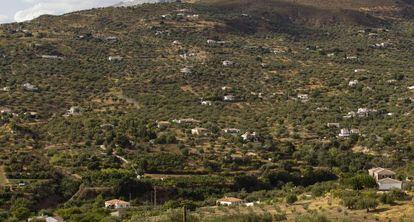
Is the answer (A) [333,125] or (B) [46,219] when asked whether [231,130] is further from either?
(B) [46,219]

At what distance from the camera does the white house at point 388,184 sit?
3591 centimetres

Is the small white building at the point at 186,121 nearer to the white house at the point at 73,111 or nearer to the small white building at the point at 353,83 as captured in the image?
the white house at the point at 73,111

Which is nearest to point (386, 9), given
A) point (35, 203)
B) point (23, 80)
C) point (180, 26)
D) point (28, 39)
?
point (180, 26)

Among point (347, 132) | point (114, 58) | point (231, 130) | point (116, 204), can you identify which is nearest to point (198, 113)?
point (231, 130)

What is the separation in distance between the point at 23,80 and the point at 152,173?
97.3 ft

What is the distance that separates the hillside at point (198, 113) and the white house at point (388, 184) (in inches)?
24.0

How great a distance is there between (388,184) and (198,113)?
29157mm

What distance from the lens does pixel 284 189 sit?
142ft

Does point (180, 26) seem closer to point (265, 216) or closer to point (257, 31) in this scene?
point (257, 31)

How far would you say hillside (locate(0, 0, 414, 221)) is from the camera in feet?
137

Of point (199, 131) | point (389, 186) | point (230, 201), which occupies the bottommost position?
point (199, 131)

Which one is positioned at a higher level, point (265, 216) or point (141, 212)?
point (265, 216)

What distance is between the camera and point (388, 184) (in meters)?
36.4

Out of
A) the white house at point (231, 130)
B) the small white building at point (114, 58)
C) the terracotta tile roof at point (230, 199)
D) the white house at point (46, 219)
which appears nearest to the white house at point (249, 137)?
the white house at point (231, 130)
